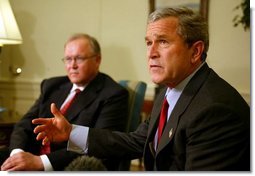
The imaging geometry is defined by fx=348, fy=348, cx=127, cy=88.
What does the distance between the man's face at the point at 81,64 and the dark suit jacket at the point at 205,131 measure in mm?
681

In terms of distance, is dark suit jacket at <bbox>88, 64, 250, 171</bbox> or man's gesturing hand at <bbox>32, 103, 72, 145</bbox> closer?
dark suit jacket at <bbox>88, 64, 250, 171</bbox>

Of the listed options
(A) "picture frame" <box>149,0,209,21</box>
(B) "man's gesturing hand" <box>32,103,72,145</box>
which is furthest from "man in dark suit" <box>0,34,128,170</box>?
(A) "picture frame" <box>149,0,209,21</box>

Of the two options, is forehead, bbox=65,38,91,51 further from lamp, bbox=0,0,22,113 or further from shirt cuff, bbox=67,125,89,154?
shirt cuff, bbox=67,125,89,154

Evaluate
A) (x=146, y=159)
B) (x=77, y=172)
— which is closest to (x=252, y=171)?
(x=146, y=159)

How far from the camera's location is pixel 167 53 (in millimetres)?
966

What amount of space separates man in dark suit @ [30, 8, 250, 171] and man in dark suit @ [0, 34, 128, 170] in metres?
0.38


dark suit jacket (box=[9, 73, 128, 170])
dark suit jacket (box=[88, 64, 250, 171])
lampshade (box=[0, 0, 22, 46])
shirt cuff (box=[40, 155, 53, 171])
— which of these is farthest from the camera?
lampshade (box=[0, 0, 22, 46])

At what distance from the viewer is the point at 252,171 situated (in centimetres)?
86

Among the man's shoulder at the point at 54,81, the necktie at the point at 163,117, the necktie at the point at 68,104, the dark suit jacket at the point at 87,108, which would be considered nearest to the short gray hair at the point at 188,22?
the necktie at the point at 163,117

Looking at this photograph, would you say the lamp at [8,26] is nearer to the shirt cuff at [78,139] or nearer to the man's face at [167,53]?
the shirt cuff at [78,139]

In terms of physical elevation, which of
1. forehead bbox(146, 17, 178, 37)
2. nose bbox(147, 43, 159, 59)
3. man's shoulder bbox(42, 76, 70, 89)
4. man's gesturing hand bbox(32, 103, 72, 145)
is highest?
forehead bbox(146, 17, 178, 37)

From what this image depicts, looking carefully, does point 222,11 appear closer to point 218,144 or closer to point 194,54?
point 194,54

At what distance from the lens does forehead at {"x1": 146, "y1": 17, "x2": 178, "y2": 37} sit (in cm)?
96

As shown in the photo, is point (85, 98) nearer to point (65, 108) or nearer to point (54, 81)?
point (65, 108)
